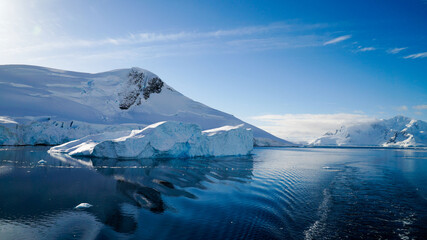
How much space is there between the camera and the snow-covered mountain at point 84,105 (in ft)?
139

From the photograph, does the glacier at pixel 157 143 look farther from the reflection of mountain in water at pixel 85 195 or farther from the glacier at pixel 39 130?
the glacier at pixel 39 130

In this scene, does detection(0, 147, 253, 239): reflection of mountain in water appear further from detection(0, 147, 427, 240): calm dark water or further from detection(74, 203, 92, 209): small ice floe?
detection(74, 203, 92, 209): small ice floe

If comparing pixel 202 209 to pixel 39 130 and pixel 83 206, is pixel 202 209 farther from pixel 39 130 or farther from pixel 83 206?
pixel 39 130

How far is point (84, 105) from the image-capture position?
6019 centimetres

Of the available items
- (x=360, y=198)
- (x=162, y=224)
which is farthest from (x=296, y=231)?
(x=360, y=198)

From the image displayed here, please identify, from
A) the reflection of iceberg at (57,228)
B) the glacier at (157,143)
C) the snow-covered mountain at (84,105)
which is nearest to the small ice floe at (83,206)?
the reflection of iceberg at (57,228)

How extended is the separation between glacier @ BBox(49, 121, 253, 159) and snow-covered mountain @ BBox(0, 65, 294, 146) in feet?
50.0

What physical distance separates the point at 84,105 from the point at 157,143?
42206 millimetres

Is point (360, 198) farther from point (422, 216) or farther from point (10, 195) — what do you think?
point (10, 195)

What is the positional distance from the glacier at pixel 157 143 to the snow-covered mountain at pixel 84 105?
1523 cm

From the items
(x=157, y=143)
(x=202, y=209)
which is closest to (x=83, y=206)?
(x=202, y=209)

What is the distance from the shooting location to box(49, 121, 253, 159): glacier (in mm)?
25078

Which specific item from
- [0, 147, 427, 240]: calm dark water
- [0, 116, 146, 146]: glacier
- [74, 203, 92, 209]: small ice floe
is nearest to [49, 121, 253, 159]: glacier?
[0, 147, 427, 240]: calm dark water

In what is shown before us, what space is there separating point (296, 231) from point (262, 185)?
657cm
